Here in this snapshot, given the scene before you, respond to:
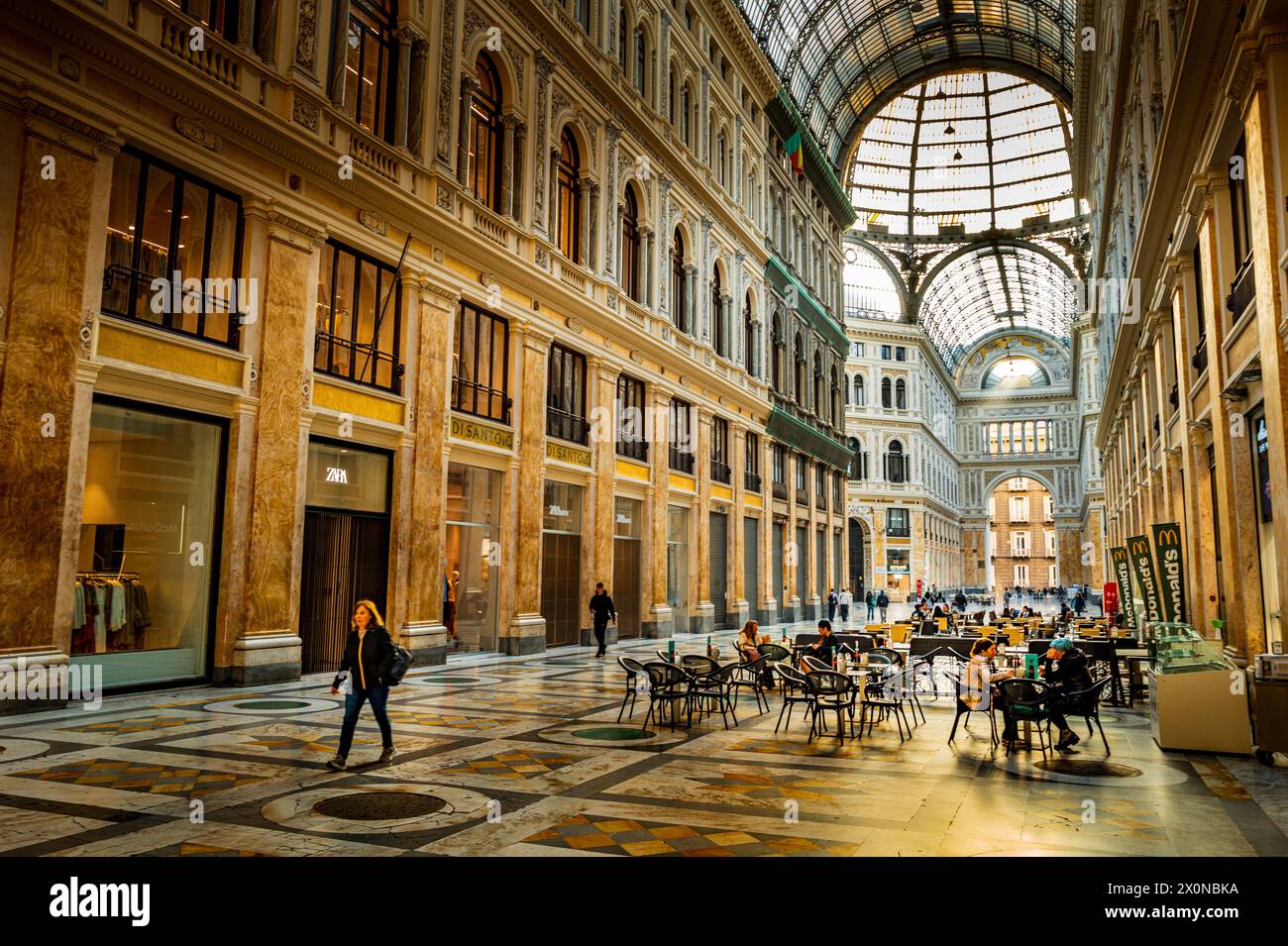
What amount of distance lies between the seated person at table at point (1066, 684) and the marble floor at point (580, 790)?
266 millimetres

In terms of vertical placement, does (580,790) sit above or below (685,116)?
below

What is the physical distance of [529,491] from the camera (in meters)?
19.5

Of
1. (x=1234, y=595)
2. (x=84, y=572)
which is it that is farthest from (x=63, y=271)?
(x=1234, y=595)

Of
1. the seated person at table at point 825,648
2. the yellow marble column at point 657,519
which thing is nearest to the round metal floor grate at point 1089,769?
the seated person at table at point 825,648

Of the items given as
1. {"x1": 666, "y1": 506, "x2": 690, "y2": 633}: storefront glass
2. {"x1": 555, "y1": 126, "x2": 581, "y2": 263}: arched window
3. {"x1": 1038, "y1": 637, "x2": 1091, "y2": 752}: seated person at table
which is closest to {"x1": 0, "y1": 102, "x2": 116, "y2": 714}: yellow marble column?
{"x1": 1038, "y1": 637, "x2": 1091, "y2": 752}: seated person at table

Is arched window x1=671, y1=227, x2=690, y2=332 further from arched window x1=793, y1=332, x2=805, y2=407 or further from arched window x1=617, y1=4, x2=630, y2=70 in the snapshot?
arched window x1=793, y1=332, x2=805, y2=407

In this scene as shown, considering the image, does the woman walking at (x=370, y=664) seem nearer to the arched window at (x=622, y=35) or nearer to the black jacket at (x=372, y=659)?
the black jacket at (x=372, y=659)

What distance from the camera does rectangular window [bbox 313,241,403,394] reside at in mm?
14750

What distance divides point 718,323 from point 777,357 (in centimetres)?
651

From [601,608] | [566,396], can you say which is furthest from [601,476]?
[601,608]

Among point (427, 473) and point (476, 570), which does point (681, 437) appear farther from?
point (427, 473)

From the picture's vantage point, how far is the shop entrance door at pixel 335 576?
47.0 ft
